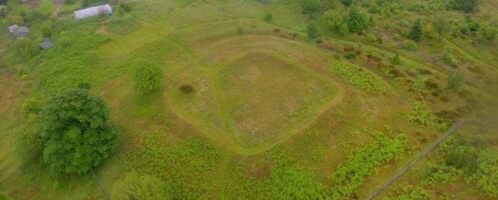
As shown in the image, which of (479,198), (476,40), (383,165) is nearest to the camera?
(479,198)

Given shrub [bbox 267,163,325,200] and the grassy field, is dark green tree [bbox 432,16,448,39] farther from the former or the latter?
shrub [bbox 267,163,325,200]

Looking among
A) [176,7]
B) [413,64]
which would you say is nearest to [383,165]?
[413,64]

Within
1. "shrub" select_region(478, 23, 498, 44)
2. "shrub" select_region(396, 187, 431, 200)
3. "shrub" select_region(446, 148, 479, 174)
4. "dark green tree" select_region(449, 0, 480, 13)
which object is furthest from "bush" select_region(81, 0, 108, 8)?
"shrub" select_region(478, 23, 498, 44)

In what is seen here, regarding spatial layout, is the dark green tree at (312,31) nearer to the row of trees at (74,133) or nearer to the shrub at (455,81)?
the shrub at (455,81)

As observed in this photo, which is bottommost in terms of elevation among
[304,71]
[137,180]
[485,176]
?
[137,180]

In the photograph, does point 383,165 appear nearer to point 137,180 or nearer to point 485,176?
point 485,176

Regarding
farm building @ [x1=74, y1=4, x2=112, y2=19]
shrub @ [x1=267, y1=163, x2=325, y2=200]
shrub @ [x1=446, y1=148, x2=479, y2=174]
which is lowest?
shrub @ [x1=267, y1=163, x2=325, y2=200]
